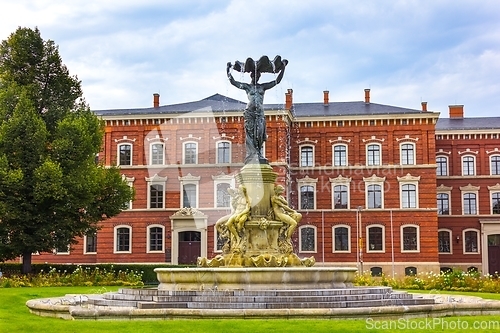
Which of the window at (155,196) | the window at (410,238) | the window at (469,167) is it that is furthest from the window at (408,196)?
the window at (155,196)

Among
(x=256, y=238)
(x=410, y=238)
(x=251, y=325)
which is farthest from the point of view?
(x=410, y=238)

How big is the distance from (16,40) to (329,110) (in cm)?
2640

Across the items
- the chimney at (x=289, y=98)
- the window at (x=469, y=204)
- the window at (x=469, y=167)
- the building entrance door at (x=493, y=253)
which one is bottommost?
the building entrance door at (x=493, y=253)

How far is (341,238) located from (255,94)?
106 feet

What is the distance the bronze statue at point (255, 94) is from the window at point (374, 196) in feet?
106

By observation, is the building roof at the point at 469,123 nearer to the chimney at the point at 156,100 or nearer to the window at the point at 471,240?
the window at the point at 471,240

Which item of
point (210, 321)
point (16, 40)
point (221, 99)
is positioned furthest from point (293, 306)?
point (221, 99)

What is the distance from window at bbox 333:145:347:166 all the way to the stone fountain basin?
36.1m

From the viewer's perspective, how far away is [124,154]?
175 ft

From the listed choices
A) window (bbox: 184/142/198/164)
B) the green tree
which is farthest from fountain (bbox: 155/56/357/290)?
window (bbox: 184/142/198/164)

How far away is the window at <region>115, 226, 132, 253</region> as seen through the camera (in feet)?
170

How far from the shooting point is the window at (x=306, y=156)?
54.1 metres

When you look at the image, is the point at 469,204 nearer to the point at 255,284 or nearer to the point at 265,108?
the point at 265,108

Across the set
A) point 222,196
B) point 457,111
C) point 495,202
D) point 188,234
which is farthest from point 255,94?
point 457,111
